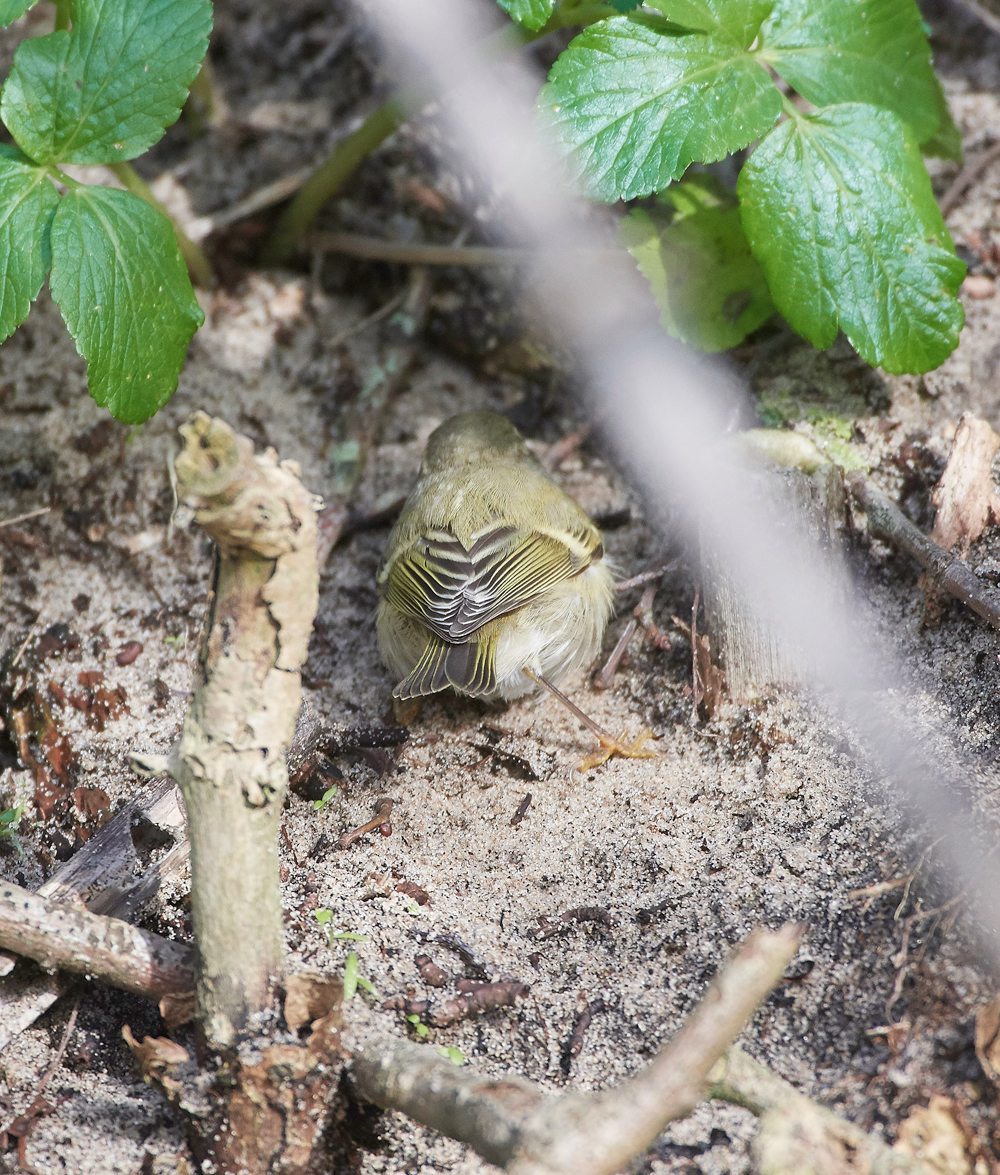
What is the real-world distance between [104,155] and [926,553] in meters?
2.83

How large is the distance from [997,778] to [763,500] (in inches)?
44.7

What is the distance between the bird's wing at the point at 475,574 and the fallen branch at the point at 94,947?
1.53 meters

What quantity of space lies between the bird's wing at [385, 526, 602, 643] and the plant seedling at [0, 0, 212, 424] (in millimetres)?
1227

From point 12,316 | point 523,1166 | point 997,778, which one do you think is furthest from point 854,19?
point 523,1166

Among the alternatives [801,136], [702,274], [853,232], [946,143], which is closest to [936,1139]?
[853,232]

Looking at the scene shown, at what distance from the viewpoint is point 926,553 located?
313 centimetres

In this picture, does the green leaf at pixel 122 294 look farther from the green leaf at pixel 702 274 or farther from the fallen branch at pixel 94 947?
the green leaf at pixel 702 274

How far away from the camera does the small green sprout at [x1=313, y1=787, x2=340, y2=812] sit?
3286 mm

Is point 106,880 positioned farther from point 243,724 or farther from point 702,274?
point 702,274

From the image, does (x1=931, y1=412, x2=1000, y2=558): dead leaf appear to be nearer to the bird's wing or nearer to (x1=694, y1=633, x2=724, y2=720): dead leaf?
(x1=694, y1=633, x2=724, y2=720): dead leaf

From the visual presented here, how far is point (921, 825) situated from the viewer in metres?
2.58

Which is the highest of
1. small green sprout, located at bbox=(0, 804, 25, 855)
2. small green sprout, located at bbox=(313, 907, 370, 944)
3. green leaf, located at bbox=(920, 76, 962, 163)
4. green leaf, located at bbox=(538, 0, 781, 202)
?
green leaf, located at bbox=(538, 0, 781, 202)

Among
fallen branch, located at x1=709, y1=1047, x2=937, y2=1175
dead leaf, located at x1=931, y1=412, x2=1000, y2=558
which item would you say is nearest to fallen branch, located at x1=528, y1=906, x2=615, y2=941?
fallen branch, located at x1=709, y1=1047, x2=937, y2=1175

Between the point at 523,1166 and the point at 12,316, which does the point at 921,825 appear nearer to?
the point at 523,1166
